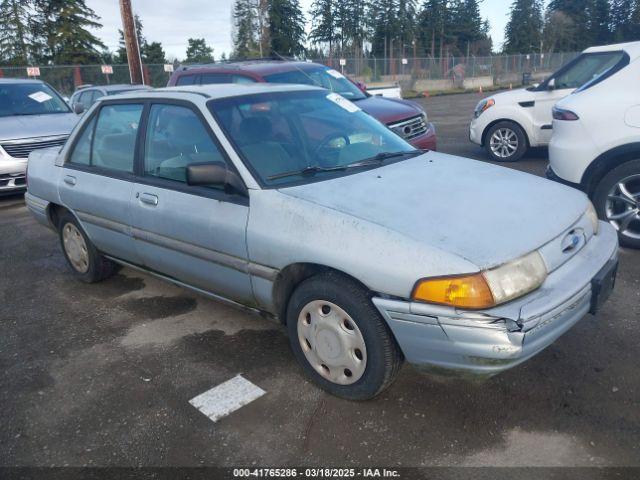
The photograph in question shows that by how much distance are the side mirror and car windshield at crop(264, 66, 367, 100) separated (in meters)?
5.07

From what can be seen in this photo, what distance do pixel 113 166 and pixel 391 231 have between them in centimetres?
250

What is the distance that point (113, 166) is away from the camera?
4.10m

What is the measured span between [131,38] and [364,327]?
45.5 feet

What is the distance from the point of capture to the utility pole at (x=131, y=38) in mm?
13945

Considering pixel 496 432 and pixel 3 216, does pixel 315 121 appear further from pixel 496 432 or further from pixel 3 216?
pixel 3 216

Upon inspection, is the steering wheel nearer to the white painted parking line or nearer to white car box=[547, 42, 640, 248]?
the white painted parking line

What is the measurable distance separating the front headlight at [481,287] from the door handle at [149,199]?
6.56ft

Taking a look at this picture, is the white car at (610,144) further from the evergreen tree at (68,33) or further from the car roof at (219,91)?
the evergreen tree at (68,33)

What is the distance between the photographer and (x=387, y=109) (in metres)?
7.75

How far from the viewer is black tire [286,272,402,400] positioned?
2615 millimetres

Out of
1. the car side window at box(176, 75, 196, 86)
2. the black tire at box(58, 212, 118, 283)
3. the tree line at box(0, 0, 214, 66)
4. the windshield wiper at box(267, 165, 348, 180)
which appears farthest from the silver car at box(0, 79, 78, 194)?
the tree line at box(0, 0, 214, 66)

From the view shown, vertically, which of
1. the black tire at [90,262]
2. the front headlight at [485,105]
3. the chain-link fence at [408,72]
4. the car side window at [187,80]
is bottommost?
the black tire at [90,262]

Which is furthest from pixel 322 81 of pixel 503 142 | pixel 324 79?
pixel 503 142

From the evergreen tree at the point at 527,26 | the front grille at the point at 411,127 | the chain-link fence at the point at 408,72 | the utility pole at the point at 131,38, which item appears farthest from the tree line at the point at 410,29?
the front grille at the point at 411,127
